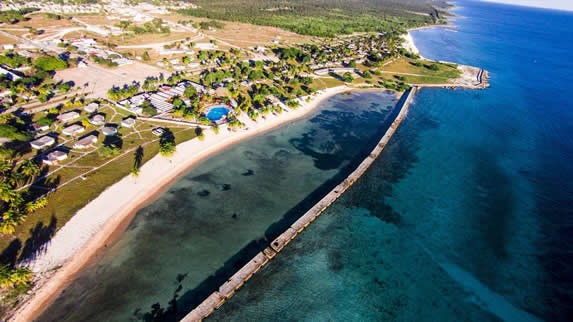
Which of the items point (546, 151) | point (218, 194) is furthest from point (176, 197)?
point (546, 151)

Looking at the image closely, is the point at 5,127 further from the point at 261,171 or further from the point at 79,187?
the point at 261,171

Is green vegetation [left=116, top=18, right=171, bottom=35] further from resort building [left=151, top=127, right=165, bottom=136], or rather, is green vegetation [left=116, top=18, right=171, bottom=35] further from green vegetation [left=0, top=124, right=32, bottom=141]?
green vegetation [left=0, top=124, right=32, bottom=141]

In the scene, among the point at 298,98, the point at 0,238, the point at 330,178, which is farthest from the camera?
the point at 298,98

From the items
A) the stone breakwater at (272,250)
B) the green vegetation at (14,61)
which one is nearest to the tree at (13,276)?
the stone breakwater at (272,250)

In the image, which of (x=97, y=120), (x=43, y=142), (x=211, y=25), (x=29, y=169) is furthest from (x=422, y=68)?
(x=29, y=169)

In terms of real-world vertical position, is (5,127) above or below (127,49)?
below

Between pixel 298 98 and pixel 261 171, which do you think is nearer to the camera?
pixel 261 171

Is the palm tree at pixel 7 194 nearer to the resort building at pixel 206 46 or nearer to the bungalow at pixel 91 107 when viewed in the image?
the bungalow at pixel 91 107
